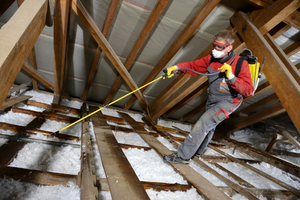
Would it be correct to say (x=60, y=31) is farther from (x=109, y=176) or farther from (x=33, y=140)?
(x=109, y=176)

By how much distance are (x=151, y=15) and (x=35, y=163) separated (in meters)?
2.22

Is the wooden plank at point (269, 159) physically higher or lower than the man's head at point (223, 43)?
lower

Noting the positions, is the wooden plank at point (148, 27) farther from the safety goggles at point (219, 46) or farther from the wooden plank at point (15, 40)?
the wooden plank at point (15, 40)

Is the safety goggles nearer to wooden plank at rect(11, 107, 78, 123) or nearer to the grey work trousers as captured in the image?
the grey work trousers

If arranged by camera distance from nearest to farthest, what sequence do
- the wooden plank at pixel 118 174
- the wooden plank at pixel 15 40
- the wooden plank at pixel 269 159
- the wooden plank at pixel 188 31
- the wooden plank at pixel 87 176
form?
the wooden plank at pixel 15 40 → the wooden plank at pixel 87 176 → the wooden plank at pixel 118 174 → the wooden plank at pixel 188 31 → the wooden plank at pixel 269 159

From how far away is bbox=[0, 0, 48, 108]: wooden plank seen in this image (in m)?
0.60

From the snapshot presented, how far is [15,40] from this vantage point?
2.16 feet

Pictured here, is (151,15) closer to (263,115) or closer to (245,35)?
(245,35)

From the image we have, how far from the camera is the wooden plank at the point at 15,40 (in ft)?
1.97

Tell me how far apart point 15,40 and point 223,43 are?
1652 millimetres

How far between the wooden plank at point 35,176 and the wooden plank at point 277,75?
1.80 meters

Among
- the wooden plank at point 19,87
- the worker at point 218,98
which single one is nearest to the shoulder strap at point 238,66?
the worker at point 218,98

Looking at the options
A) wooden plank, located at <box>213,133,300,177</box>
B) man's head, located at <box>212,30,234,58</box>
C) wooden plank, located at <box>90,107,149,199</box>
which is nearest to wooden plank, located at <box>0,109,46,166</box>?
wooden plank, located at <box>90,107,149,199</box>

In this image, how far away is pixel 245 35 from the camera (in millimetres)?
2045
